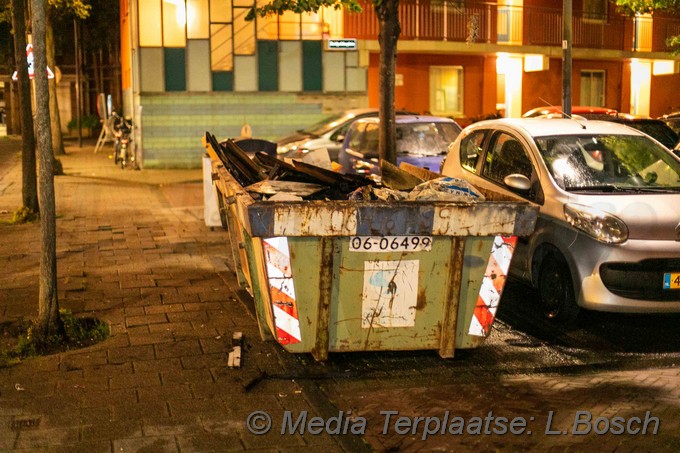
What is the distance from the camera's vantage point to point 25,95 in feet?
44.2

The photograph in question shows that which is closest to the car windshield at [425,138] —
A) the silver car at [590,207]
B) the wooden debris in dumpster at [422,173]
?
the silver car at [590,207]

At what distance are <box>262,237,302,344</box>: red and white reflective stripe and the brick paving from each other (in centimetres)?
35

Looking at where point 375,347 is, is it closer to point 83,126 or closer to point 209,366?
point 209,366

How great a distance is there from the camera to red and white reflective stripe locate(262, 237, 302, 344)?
20.3ft

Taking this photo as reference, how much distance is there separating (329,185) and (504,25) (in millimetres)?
23978

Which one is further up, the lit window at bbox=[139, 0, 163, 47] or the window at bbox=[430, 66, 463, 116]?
the lit window at bbox=[139, 0, 163, 47]

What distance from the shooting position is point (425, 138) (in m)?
14.3

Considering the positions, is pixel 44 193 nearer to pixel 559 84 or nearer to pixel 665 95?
pixel 559 84

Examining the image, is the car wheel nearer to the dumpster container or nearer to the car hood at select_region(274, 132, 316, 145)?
the dumpster container

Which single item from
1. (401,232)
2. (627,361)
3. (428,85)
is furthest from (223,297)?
(428,85)

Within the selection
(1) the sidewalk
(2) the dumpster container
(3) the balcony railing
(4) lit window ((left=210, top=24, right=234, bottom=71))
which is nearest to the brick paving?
(1) the sidewalk

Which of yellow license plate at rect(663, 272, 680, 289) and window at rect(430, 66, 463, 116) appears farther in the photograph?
window at rect(430, 66, 463, 116)

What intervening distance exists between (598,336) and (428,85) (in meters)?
22.4

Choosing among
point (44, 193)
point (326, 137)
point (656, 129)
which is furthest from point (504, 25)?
point (44, 193)
